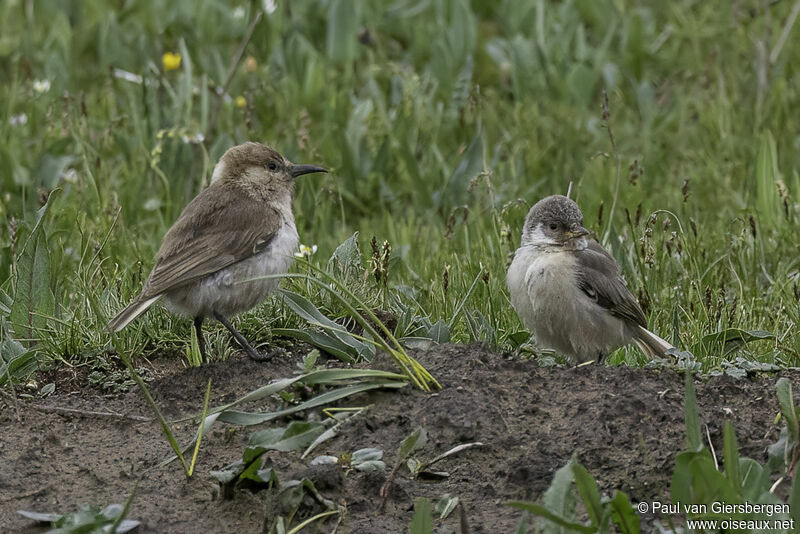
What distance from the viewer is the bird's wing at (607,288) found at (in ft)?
19.6

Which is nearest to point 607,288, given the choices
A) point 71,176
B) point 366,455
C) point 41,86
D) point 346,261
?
point 346,261

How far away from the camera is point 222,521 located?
400 cm

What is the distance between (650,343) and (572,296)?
44 centimetres

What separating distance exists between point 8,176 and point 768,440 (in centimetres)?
565

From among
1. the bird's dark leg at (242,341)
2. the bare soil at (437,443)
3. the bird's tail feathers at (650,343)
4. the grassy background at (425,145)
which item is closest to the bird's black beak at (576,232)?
the grassy background at (425,145)

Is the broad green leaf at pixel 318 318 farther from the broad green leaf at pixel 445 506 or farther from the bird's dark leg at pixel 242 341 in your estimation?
the broad green leaf at pixel 445 506

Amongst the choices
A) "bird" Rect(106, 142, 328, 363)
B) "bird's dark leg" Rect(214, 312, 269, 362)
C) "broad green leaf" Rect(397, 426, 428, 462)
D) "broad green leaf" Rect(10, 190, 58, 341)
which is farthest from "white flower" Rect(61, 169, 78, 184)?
"broad green leaf" Rect(397, 426, 428, 462)

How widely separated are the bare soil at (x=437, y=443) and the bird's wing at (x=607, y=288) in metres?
1.10

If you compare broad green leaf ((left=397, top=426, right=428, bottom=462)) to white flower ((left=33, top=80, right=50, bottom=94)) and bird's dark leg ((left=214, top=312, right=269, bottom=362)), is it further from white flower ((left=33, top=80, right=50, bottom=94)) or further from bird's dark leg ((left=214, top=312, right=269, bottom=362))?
white flower ((left=33, top=80, right=50, bottom=94))

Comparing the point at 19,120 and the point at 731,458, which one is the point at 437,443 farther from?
the point at 19,120

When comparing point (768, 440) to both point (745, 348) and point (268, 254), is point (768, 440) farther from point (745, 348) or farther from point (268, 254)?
point (268, 254)

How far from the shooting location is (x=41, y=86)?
9.30m

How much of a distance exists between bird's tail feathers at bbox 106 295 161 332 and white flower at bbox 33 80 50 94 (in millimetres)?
4246

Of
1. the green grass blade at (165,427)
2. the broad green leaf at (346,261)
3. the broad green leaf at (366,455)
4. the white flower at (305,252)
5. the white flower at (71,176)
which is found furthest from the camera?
the white flower at (71,176)
